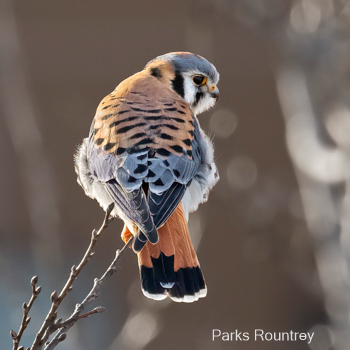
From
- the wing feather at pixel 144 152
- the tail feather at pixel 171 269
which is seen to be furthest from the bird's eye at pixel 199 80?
the tail feather at pixel 171 269

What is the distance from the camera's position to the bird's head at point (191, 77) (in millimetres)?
2765

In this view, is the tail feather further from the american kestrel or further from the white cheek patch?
the white cheek patch

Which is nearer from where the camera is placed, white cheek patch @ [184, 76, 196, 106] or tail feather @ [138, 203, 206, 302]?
tail feather @ [138, 203, 206, 302]

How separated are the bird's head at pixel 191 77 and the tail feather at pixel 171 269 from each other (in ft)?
3.28

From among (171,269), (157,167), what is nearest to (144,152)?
(157,167)

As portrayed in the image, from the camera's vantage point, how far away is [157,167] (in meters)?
2.10

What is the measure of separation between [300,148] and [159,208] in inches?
97.8

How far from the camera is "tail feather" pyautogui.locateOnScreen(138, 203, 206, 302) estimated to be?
6.16 ft

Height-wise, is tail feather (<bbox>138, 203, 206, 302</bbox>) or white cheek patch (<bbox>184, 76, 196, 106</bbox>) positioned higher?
white cheek patch (<bbox>184, 76, 196, 106</bbox>)

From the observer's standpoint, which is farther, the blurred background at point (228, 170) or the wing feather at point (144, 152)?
the blurred background at point (228, 170)

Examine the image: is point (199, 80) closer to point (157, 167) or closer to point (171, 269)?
point (157, 167)

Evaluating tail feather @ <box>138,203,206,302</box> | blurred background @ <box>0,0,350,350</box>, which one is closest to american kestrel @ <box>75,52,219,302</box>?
tail feather @ <box>138,203,206,302</box>

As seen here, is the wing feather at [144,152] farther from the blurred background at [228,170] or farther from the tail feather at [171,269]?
the blurred background at [228,170]

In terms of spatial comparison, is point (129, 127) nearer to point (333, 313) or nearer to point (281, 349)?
point (333, 313)
